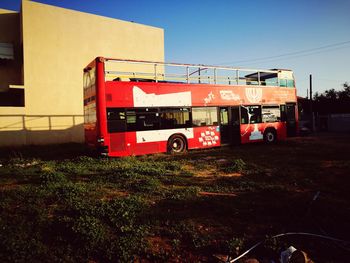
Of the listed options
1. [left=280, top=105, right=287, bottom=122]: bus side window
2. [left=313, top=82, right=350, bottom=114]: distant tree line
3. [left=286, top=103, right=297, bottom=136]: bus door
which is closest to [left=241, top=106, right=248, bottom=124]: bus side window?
[left=280, top=105, right=287, bottom=122]: bus side window

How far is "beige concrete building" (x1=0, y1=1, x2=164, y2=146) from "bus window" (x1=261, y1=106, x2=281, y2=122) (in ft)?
47.2

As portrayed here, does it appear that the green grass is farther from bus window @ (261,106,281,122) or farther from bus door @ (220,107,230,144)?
bus window @ (261,106,281,122)

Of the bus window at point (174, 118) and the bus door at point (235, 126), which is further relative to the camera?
the bus door at point (235, 126)

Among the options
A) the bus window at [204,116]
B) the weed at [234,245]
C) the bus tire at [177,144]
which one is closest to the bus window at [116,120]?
the bus tire at [177,144]

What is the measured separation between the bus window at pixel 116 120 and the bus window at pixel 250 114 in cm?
748

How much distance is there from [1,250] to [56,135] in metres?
17.7

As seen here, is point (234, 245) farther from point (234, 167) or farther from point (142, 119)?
point (142, 119)

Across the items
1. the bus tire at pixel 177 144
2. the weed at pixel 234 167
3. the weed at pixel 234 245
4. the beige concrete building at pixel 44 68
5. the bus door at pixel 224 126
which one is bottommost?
the weed at pixel 234 245

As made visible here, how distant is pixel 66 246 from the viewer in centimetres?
391

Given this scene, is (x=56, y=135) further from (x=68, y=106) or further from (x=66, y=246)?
(x=66, y=246)

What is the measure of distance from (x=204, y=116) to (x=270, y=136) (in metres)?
5.48

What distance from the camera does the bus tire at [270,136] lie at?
54.1ft

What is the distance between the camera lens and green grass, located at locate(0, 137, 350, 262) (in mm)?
3879

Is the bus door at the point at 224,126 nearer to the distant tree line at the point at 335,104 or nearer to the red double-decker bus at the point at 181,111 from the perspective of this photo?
the red double-decker bus at the point at 181,111
